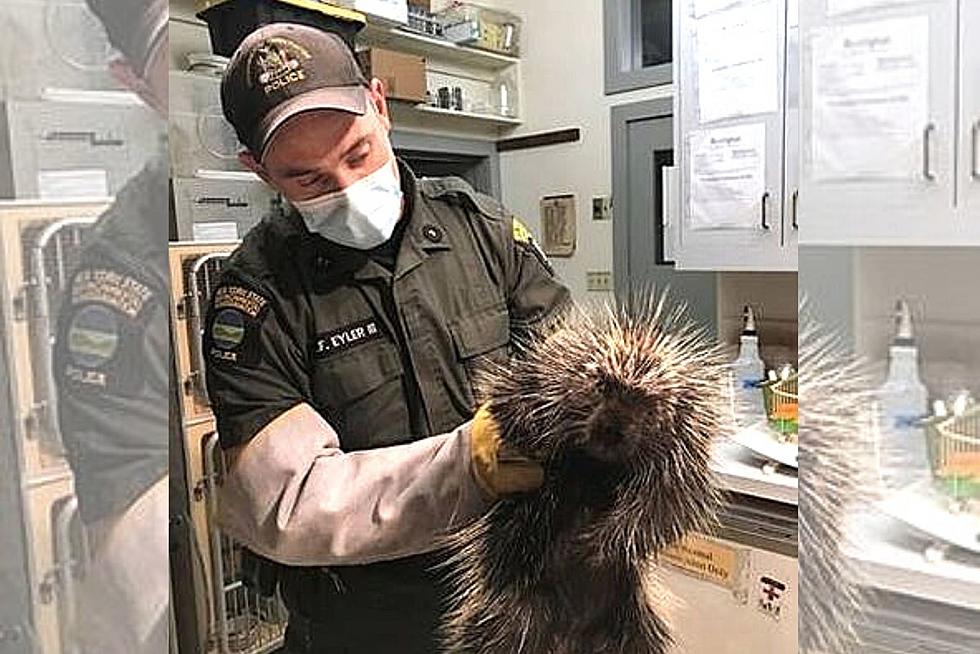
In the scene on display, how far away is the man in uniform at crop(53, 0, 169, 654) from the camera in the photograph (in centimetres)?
29

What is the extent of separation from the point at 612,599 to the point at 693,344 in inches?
7.3

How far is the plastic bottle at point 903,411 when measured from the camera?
26.4 inches

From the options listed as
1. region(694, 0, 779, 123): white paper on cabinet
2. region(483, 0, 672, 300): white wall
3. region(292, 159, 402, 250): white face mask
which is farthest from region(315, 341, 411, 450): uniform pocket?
region(483, 0, 672, 300): white wall

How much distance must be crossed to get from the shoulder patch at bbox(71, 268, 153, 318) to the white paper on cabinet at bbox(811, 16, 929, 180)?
441 mm

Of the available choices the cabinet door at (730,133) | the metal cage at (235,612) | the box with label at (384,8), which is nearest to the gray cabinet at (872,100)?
the cabinet door at (730,133)

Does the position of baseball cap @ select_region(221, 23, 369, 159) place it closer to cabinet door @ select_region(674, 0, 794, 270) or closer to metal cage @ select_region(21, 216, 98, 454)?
metal cage @ select_region(21, 216, 98, 454)

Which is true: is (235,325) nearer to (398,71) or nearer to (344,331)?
(344,331)

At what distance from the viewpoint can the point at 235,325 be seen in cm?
85

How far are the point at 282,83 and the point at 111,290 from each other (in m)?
0.61

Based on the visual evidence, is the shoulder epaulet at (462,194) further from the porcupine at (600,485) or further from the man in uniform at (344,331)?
the porcupine at (600,485)

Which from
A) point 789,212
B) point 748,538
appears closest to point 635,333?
point 748,538

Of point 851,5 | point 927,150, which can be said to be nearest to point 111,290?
point 851,5

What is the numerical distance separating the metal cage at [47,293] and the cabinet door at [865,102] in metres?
0.46

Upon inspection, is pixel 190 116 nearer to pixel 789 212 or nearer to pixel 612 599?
pixel 789 212
